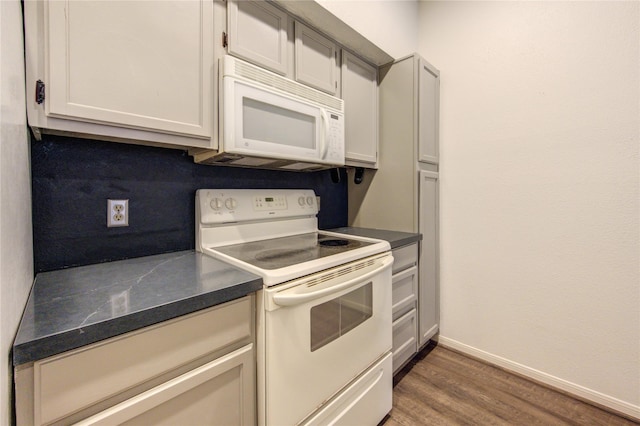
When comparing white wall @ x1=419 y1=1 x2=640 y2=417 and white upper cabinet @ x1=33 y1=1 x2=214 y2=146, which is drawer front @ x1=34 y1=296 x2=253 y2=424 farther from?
white wall @ x1=419 y1=1 x2=640 y2=417

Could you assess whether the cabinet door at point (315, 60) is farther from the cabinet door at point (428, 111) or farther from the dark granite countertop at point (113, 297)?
the dark granite countertop at point (113, 297)

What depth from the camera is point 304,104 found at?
1396 mm

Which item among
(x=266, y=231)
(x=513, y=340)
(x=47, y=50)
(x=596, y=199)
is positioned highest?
(x=47, y=50)

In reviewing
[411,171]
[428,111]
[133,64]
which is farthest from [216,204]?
[428,111]

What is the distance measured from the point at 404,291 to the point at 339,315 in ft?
2.47

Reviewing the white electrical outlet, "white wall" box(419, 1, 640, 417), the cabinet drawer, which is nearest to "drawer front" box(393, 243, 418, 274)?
the cabinet drawer

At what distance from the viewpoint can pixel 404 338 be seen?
176cm

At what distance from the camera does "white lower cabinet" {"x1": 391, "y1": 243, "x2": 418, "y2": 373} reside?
1.66m

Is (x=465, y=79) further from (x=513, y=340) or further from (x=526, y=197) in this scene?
(x=513, y=340)

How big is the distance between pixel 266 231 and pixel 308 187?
52 cm

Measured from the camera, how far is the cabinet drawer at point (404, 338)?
5.50 ft

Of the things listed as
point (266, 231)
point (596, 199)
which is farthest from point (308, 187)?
point (596, 199)

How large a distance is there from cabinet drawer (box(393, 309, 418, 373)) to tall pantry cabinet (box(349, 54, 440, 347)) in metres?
0.07

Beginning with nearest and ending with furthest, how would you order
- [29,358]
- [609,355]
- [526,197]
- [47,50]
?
1. [29,358]
2. [47,50]
3. [609,355]
4. [526,197]
